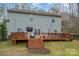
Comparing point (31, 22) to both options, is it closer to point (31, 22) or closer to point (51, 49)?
point (31, 22)

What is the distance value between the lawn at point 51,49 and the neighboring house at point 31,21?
0.54 ft

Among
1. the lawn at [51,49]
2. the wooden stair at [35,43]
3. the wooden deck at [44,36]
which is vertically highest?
the wooden deck at [44,36]

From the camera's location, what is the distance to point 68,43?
2359 mm

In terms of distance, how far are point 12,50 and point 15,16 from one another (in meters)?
0.41

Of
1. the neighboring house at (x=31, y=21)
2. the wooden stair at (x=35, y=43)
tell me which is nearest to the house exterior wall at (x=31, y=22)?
the neighboring house at (x=31, y=21)

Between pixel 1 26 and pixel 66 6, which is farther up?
pixel 66 6

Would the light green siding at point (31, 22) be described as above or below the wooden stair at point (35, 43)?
above

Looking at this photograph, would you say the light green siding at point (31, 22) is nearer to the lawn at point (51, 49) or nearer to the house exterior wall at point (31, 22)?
the house exterior wall at point (31, 22)

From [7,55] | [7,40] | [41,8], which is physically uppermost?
[41,8]

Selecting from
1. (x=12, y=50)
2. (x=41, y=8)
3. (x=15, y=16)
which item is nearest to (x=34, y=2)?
(x=41, y=8)

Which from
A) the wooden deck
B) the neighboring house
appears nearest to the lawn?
the wooden deck

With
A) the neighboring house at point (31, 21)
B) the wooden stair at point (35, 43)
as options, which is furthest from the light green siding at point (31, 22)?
the wooden stair at point (35, 43)

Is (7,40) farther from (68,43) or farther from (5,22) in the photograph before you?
(68,43)

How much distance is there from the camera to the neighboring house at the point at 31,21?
231cm
